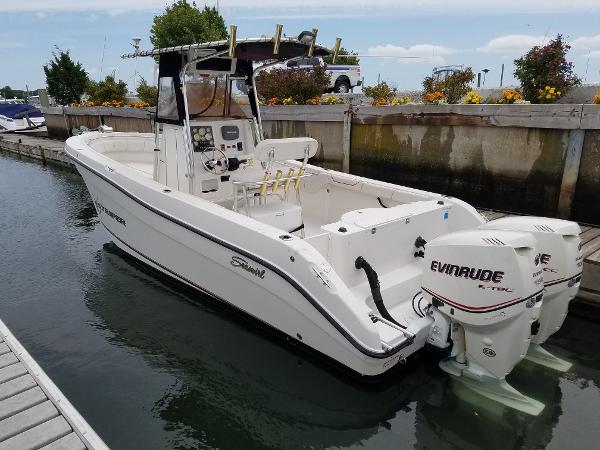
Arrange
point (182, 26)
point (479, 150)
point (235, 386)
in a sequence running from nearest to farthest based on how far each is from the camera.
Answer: point (235, 386)
point (479, 150)
point (182, 26)

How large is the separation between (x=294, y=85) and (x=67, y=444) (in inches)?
394

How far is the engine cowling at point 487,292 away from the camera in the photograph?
2930 millimetres

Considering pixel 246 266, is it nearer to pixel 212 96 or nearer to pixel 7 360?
pixel 7 360

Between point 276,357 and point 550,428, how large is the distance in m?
2.18

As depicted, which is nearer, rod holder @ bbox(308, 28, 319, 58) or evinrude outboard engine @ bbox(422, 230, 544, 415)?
evinrude outboard engine @ bbox(422, 230, 544, 415)

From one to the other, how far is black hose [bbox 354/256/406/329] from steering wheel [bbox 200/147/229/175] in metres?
2.13

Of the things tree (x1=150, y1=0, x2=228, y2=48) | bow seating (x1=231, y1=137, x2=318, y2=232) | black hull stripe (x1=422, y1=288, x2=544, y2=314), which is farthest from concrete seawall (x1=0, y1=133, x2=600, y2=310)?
tree (x1=150, y1=0, x2=228, y2=48)

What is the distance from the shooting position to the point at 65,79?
2216cm

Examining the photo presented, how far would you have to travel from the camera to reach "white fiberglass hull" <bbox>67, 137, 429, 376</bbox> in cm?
332

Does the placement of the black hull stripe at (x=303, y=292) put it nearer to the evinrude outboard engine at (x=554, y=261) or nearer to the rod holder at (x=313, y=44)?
the evinrude outboard engine at (x=554, y=261)

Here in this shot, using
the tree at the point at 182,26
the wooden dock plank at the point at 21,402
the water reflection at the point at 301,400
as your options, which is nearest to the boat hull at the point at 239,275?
the water reflection at the point at 301,400

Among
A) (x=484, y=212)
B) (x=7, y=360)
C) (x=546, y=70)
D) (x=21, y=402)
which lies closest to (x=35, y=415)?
(x=21, y=402)

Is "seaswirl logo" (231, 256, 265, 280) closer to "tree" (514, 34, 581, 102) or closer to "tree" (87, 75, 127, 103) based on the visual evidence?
"tree" (514, 34, 581, 102)

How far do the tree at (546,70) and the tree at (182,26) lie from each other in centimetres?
1905
